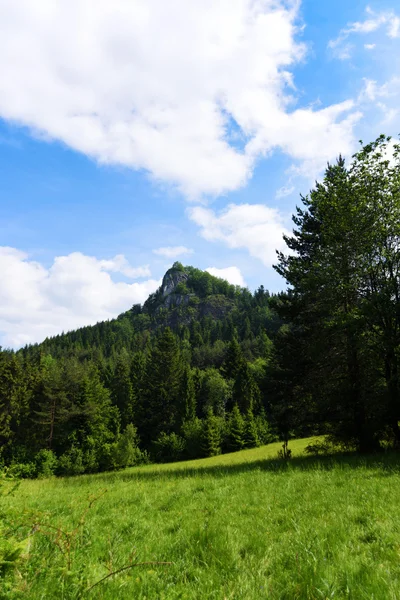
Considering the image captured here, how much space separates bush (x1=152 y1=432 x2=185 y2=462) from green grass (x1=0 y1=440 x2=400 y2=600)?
46608mm

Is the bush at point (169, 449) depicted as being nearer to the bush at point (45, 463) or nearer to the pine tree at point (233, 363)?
the bush at point (45, 463)

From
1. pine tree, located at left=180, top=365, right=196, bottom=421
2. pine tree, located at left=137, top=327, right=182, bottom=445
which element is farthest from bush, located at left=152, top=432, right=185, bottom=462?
pine tree, located at left=137, top=327, right=182, bottom=445

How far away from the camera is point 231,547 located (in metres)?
4.22

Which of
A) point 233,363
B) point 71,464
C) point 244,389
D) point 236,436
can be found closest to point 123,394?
point 71,464

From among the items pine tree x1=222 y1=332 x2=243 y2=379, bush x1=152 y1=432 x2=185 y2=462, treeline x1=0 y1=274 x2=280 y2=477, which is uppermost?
pine tree x1=222 y1=332 x2=243 y2=379

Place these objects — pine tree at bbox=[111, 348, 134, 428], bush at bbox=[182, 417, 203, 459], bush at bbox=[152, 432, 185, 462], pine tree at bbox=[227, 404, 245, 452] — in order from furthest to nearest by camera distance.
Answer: pine tree at bbox=[111, 348, 134, 428]
pine tree at bbox=[227, 404, 245, 452]
bush at bbox=[152, 432, 185, 462]
bush at bbox=[182, 417, 203, 459]

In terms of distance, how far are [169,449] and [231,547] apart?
52.2 m

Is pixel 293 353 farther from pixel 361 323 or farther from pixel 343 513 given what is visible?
pixel 343 513

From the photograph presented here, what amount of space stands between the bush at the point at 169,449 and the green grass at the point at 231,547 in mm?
46608

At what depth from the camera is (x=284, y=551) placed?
13.5 ft

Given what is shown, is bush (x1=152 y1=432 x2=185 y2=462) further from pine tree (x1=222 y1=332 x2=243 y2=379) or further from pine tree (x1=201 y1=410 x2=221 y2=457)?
pine tree (x1=222 y1=332 x2=243 y2=379)

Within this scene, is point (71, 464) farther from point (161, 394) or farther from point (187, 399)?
point (161, 394)

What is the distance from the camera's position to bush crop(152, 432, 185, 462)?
5003 cm

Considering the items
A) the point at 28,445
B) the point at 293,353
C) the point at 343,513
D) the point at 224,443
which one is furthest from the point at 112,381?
the point at 343,513
